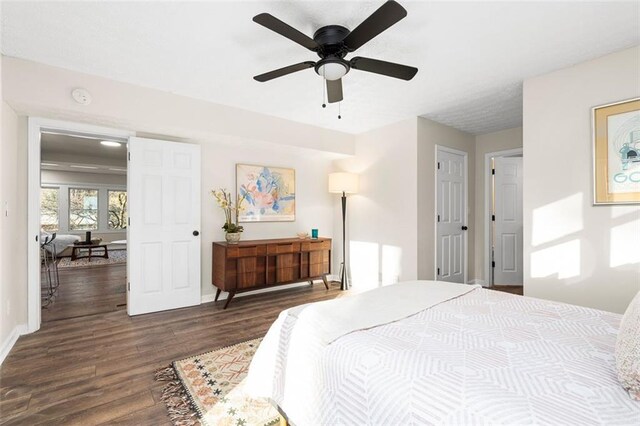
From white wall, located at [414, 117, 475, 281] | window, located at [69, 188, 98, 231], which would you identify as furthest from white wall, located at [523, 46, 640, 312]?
window, located at [69, 188, 98, 231]

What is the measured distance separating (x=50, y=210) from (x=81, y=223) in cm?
78

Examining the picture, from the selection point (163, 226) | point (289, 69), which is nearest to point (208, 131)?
point (163, 226)

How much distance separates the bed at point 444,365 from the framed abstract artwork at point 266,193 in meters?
2.91

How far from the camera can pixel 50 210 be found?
8.48 m

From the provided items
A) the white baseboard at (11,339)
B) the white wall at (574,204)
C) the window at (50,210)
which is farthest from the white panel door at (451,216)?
the window at (50,210)

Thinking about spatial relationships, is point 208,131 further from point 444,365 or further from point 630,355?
point 630,355

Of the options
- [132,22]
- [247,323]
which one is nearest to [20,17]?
[132,22]

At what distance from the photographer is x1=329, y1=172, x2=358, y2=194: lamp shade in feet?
15.0

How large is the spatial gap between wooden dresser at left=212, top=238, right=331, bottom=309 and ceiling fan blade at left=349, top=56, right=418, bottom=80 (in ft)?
8.29

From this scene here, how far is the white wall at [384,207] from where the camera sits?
4027mm

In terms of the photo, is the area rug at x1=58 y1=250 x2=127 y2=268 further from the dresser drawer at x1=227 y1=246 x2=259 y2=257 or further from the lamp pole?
the lamp pole

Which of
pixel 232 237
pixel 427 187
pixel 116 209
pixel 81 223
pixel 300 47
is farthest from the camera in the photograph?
pixel 116 209

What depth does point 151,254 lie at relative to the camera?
11.6 ft

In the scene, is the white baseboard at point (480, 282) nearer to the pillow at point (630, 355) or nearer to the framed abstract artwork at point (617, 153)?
the framed abstract artwork at point (617, 153)
